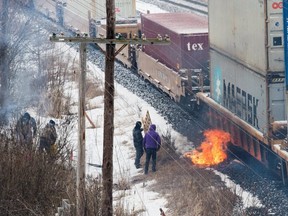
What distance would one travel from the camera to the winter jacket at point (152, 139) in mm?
23219

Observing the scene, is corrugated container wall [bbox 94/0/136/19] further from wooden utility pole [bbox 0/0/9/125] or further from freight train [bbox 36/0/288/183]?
wooden utility pole [bbox 0/0/9/125]

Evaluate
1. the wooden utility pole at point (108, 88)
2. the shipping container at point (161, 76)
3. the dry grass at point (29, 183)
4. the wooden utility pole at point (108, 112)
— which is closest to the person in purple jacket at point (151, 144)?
the dry grass at point (29, 183)

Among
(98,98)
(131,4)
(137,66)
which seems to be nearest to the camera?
(98,98)

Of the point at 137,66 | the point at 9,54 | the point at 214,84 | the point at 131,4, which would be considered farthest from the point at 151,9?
the point at 214,84

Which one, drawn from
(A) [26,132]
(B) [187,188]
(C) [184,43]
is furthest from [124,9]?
(B) [187,188]

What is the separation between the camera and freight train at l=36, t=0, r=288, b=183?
2075 cm

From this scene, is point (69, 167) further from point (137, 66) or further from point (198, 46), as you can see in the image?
point (137, 66)

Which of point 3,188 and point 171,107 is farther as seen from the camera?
point 171,107

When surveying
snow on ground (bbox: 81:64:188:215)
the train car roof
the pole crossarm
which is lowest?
snow on ground (bbox: 81:64:188:215)

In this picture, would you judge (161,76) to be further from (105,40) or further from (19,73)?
(105,40)

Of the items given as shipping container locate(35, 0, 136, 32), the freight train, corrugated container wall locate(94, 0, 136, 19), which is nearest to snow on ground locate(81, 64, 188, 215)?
the freight train

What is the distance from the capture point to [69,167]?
780 inches

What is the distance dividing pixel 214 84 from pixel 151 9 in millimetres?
27476

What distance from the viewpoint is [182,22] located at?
31.6 meters
